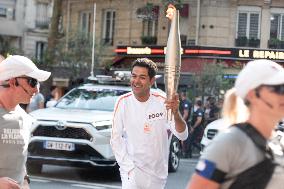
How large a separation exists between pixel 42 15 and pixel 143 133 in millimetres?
48309

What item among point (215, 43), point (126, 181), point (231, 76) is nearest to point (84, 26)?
point (215, 43)

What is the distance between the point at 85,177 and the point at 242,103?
9311mm

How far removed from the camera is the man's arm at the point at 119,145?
226 inches

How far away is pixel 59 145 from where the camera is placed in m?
11.4

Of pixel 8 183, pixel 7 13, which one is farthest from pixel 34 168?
pixel 7 13

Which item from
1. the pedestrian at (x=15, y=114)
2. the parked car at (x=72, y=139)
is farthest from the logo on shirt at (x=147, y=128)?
the parked car at (x=72, y=139)

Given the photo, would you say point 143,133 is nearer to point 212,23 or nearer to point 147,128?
point 147,128

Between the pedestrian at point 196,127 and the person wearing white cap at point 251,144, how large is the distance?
49.8 feet

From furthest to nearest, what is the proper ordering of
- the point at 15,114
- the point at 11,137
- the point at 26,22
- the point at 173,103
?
1. the point at 26,22
2. the point at 173,103
3. the point at 15,114
4. the point at 11,137

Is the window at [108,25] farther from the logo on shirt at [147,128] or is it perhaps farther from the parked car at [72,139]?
the logo on shirt at [147,128]

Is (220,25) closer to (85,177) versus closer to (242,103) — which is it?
(85,177)

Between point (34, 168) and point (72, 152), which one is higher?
point (72, 152)

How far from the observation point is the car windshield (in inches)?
494

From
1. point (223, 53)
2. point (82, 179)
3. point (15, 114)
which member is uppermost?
point (223, 53)
